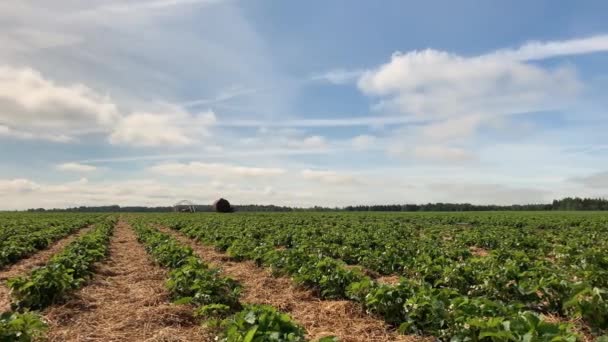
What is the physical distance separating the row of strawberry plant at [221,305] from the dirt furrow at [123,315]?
0.30 meters

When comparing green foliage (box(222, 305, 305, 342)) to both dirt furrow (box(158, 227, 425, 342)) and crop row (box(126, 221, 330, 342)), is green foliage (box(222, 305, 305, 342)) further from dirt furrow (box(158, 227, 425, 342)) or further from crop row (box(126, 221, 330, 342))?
dirt furrow (box(158, 227, 425, 342))

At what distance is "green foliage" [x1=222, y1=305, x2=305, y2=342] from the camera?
16.8 feet

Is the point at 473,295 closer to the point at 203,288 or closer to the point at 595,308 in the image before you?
the point at 595,308

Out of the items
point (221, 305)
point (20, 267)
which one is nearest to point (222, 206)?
point (20, 267)

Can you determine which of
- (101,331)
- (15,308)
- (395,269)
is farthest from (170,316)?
(395,269)

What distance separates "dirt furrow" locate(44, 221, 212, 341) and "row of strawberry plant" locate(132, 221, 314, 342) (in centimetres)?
30

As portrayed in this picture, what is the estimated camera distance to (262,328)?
5.52 m

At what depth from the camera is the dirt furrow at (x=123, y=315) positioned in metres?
7.32

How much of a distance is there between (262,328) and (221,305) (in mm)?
2128

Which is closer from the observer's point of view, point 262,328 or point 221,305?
point 262,328

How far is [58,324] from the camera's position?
7906mm

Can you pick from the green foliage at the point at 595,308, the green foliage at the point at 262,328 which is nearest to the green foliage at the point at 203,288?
the green foliage at the point at 262,328

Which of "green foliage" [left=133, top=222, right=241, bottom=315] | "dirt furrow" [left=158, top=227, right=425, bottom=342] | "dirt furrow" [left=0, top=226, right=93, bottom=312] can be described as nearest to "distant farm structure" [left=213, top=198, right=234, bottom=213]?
"dirt furrow" [left=0, top=226, right=93, bottom=312]

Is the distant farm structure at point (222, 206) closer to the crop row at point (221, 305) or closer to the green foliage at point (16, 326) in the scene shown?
the crop row at point (221, 305)
